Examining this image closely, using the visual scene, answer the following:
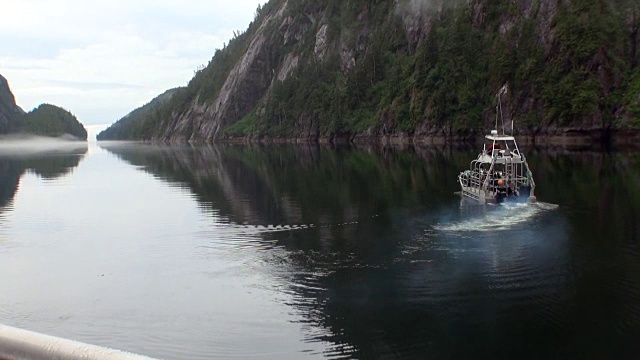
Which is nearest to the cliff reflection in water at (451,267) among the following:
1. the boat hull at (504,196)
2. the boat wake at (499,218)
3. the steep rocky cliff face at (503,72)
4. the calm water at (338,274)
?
the calm water at (338,274)

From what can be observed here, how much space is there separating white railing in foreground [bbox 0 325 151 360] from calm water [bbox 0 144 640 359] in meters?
10.8

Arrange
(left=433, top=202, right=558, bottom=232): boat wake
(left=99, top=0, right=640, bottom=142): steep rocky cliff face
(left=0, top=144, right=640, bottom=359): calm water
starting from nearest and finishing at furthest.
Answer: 1. (left=0, top=144, right=640, bottom=359): calm water
2. (left=433, top=202, right=558, bottom=232): boat wake
3. (left=99, top=0, right=640, bottom=142): steep rocky cliff face

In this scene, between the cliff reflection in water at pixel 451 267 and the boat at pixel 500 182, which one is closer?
the cliff reflection in water at pixel 451 267

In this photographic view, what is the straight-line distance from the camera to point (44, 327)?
2194 centimetres

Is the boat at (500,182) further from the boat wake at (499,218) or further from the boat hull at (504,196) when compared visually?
the boat wake at (499,218)

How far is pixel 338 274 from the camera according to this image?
27.0 metres

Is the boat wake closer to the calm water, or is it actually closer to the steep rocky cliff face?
the calm water

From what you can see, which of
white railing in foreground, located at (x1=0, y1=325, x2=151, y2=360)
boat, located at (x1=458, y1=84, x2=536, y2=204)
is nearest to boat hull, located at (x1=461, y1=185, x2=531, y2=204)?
boat, located at (x1=458, y1=84, x2=536, y2=204)

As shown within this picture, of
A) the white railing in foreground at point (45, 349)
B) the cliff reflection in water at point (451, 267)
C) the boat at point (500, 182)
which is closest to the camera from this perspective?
the white railing in foreground at point (45, 349)

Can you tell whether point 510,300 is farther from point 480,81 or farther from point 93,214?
point 480,81

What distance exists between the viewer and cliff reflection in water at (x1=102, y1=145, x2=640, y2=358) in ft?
61.6

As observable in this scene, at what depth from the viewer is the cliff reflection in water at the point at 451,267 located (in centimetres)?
1879

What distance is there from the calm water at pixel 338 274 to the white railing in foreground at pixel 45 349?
10.8m

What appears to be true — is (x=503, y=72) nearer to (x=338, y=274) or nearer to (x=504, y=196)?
(x=504, y=196)
